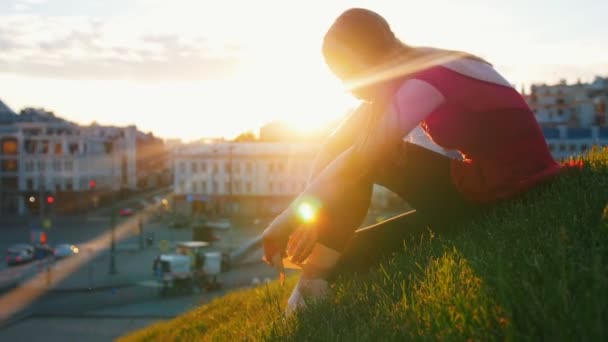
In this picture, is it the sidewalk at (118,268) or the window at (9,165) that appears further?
the window at (9,165)

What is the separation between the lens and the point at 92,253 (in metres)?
47.2

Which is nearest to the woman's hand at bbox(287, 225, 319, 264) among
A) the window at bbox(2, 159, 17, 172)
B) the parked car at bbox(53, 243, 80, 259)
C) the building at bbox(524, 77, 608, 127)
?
the parked car at bbox(53, 243, 80, 259)

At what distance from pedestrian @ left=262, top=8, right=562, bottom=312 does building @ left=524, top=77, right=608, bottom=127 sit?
80.7m

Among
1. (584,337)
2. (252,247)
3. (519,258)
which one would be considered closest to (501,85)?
(519,258)

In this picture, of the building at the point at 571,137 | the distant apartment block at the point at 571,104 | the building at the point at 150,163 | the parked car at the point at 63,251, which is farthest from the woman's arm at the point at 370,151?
the building at the point at 150,163

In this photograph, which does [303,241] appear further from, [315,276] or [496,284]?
[496,284]

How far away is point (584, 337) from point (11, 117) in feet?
287

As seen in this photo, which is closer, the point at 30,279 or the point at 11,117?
the point at 30,279

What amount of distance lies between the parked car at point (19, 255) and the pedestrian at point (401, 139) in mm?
44513

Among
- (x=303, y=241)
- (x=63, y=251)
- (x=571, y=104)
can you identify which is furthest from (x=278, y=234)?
(x=571, y=104)

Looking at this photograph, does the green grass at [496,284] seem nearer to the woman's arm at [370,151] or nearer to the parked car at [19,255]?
the woman's arm at [370,151]

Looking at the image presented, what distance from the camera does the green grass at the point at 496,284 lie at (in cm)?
176

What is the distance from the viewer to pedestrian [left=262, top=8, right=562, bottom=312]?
8.93 feet

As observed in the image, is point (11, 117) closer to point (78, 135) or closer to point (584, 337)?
point (78, 135)
